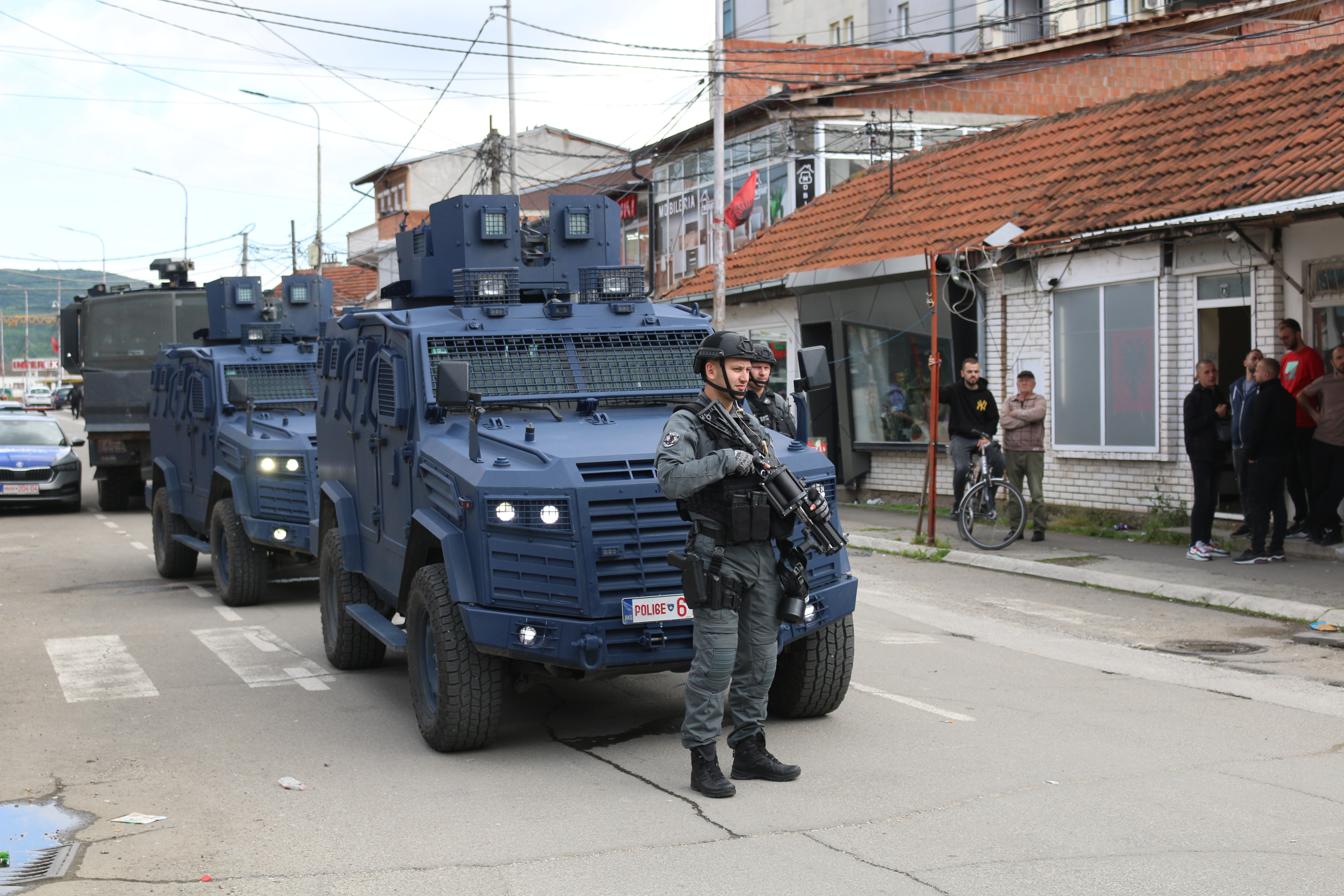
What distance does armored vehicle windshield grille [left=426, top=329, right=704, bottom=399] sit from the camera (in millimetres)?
7777

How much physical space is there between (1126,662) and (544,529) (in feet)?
15.4

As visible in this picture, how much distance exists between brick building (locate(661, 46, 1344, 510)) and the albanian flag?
10.8ft

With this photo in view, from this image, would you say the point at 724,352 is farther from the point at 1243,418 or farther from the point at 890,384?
the point at 890,384

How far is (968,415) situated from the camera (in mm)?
15266

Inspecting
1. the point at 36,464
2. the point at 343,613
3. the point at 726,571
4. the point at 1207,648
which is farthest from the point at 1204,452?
the point at 36,464

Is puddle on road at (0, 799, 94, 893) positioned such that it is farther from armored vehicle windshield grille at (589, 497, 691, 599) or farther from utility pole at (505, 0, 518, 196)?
utility pole at (505, 0, 518, 196)

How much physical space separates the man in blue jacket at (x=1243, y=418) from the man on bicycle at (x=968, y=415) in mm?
2569

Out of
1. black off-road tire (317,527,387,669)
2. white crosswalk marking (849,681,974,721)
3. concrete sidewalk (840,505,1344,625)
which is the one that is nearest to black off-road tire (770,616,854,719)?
white crosswalk marking (849,681,974,721)

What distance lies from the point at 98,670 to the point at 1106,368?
11.5 m

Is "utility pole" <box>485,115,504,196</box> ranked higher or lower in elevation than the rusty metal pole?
higher

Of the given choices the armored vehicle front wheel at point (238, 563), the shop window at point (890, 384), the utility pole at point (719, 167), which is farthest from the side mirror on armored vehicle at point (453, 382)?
the utility pole at point (719, 167)

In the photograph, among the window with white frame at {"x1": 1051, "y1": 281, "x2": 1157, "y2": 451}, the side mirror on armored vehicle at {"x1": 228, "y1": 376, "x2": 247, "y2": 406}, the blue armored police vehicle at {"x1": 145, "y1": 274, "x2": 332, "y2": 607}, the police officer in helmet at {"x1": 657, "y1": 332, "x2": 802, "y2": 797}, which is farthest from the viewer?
the window with white frame at {"x1": 1051, "y1": 281, "x2": 1157, "y2": 451}

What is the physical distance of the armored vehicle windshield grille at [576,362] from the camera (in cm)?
778

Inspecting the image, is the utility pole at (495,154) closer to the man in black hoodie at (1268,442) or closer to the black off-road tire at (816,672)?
the man in black hoodie at (1268,442)
